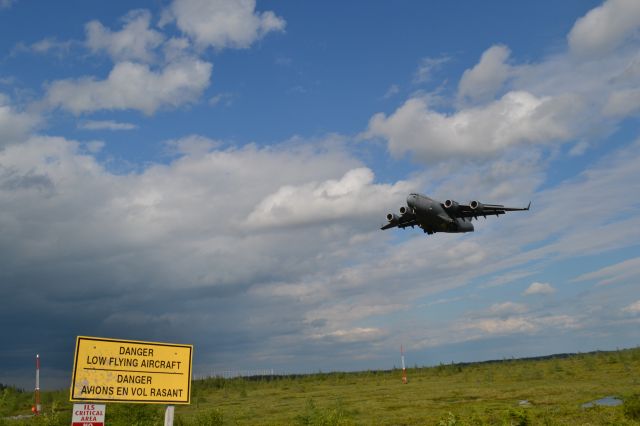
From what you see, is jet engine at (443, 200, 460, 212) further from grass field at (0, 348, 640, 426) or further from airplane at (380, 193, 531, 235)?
grass field at (0, 348, 640, 426)

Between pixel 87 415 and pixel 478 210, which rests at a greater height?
pixel 478 210

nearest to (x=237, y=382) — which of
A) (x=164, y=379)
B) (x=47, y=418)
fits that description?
(x=47, y=418)

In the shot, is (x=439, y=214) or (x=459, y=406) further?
(x=439, y=214)

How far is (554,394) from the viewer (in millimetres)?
33750

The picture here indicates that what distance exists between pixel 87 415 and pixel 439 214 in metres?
30.4

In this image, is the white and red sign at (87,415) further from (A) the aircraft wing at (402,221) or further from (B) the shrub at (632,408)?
(A) the aircraft wing at (402,221)

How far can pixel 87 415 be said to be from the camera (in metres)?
11.2

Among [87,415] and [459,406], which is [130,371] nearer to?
[87,415]

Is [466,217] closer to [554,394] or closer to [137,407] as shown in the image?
[554,394]

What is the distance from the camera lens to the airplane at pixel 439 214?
37.4 m

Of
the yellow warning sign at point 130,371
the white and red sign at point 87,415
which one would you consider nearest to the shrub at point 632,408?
the yellow warning sign at point 130,371

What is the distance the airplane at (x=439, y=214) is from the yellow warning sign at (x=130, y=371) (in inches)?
1072

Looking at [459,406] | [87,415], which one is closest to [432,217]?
[459,406]

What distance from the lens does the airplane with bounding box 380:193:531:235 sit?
3741cm
